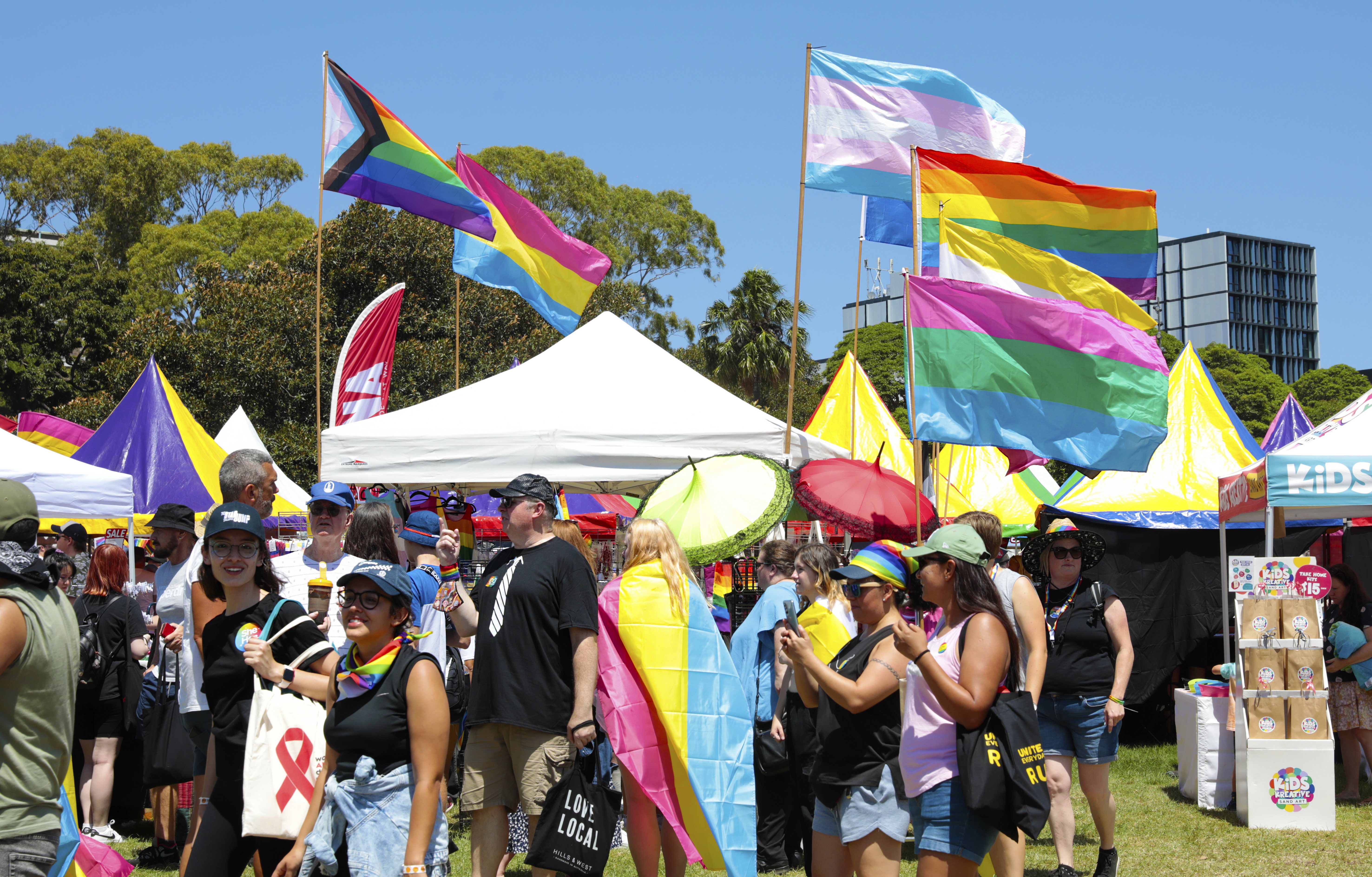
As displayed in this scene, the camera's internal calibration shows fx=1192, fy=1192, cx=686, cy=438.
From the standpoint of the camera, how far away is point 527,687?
4762 mm

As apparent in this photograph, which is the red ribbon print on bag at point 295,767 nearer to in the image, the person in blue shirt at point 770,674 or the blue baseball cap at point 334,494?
the blue baseball cap at point 334,494

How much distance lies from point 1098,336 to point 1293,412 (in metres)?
14.2

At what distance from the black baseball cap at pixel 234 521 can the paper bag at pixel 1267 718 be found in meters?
6.37

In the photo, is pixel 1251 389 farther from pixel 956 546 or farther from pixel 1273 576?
pixel 956 546

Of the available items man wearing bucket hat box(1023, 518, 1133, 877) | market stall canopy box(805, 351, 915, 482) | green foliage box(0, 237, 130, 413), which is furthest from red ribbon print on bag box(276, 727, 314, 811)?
green foliage box(0, 237, 130, 413)

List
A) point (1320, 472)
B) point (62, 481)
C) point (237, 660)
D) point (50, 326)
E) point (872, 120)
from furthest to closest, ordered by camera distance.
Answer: point (50, 326), point (872, 120), point (62, 481), point (1320, 472), point (237, 660)

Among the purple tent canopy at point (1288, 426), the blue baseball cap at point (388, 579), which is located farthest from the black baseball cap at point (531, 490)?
the purple tent canopy at point (1288, 426)

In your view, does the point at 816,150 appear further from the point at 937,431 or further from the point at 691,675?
the point at 691,675

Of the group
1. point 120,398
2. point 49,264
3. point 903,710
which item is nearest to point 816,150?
point 903,710

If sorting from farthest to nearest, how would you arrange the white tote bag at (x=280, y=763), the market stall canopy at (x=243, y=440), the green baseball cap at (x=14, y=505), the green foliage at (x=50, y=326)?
1. the green foliage at (x=50, y=326)
2. the market stall canopy at (x=243, y=440)
3. the white tote bag at (x=280, y=763)
4. the green baseball cap at (x=14, y=505)

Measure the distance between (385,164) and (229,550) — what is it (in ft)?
24.9

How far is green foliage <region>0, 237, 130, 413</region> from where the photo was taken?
34.2m

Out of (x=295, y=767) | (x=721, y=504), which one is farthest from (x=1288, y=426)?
(x=295, y=767)

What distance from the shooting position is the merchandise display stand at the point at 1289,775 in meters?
7.47
